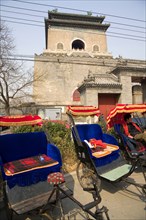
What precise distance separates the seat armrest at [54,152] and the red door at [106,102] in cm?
1314

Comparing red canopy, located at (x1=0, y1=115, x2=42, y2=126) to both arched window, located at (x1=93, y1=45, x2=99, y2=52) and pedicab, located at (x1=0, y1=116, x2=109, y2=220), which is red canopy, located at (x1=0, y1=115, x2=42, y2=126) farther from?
arched window, located at (x1=93, y1=45, x2=99, y2=52)

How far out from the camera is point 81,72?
2766 centimetres

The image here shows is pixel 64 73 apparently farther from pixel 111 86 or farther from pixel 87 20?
pixel 87 20

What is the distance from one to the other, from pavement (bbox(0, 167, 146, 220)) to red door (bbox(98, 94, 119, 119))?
1239cm

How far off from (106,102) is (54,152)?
1400 cm

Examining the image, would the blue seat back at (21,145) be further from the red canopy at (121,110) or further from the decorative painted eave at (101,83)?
the decorative painted eave at (101,83)

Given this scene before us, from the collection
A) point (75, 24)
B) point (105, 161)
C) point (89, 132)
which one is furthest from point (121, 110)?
point (75, 24)

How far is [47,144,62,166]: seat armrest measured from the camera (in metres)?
2.89

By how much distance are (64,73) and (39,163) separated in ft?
82.2

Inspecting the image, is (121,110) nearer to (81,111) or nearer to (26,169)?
(81,111)

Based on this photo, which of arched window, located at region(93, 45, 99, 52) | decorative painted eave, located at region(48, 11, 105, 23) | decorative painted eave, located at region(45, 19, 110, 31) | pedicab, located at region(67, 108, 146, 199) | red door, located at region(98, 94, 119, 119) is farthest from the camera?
decorative painted eave, located at region(48, 11, 105, 23)

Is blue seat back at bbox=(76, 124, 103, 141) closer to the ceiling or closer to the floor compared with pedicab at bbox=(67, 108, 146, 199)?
closer to the ceiling

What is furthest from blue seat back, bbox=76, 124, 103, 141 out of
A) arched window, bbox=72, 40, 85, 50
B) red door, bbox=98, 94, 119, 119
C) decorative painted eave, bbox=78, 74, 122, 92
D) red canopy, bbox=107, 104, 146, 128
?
arched window, bbox=72, 40, 85, 50

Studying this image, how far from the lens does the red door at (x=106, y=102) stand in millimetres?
16062
